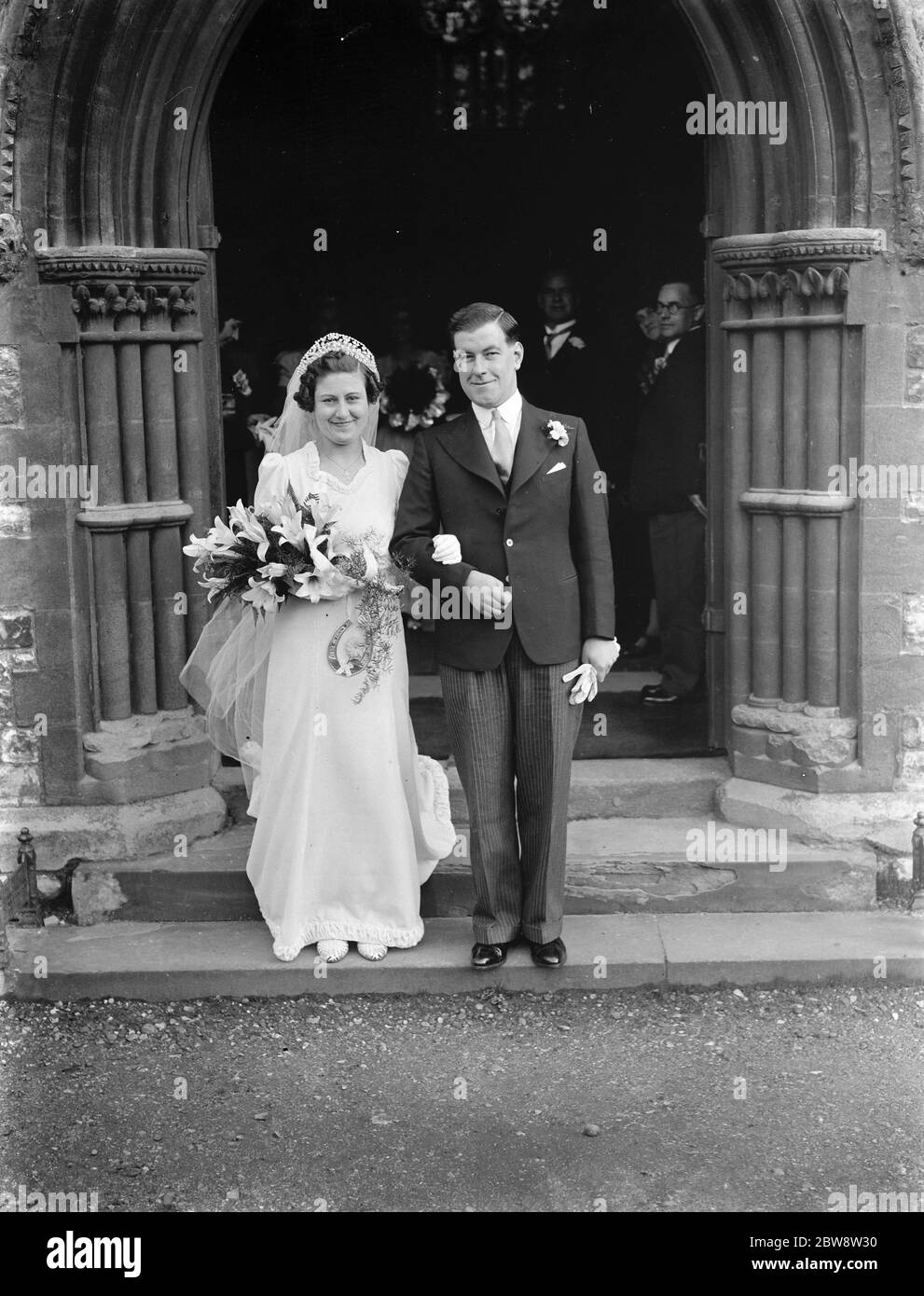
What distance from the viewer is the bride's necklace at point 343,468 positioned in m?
5.16

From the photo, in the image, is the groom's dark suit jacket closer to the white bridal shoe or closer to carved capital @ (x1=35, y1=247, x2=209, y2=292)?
the white bridal shoe

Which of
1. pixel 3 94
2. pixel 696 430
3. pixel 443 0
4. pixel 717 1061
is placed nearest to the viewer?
Result: pixel 717 1061

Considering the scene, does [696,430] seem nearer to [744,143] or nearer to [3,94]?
[744,143]

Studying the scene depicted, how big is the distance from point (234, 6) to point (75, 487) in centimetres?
187

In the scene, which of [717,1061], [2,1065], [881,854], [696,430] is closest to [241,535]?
[2,1065]

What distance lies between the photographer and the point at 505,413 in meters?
4.94

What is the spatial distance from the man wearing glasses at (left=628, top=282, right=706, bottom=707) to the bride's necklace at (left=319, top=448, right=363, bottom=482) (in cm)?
250

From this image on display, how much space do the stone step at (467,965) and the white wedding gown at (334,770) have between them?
0.12 metres

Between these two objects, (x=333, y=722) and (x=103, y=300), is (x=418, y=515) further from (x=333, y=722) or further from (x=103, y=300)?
(x=103, y=300)

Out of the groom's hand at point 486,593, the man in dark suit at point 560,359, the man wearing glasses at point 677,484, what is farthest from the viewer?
the man in dark suit at point 560,359

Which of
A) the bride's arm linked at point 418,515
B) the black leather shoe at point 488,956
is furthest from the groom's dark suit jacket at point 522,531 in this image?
the black leather shoe at point 488,956

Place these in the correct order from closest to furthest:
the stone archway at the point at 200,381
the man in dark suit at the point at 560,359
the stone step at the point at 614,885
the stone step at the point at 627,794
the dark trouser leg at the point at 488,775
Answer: the dark trouser leg at the point at 488,775 → the stone archway at the point at 200,381 → the stone step at the point at 614,885 → the stone step at the point at 627,794 → the man in dark suit at the point at 560,359

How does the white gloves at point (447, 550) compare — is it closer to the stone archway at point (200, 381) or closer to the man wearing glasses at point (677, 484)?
the stone archway at point (200, 381)
